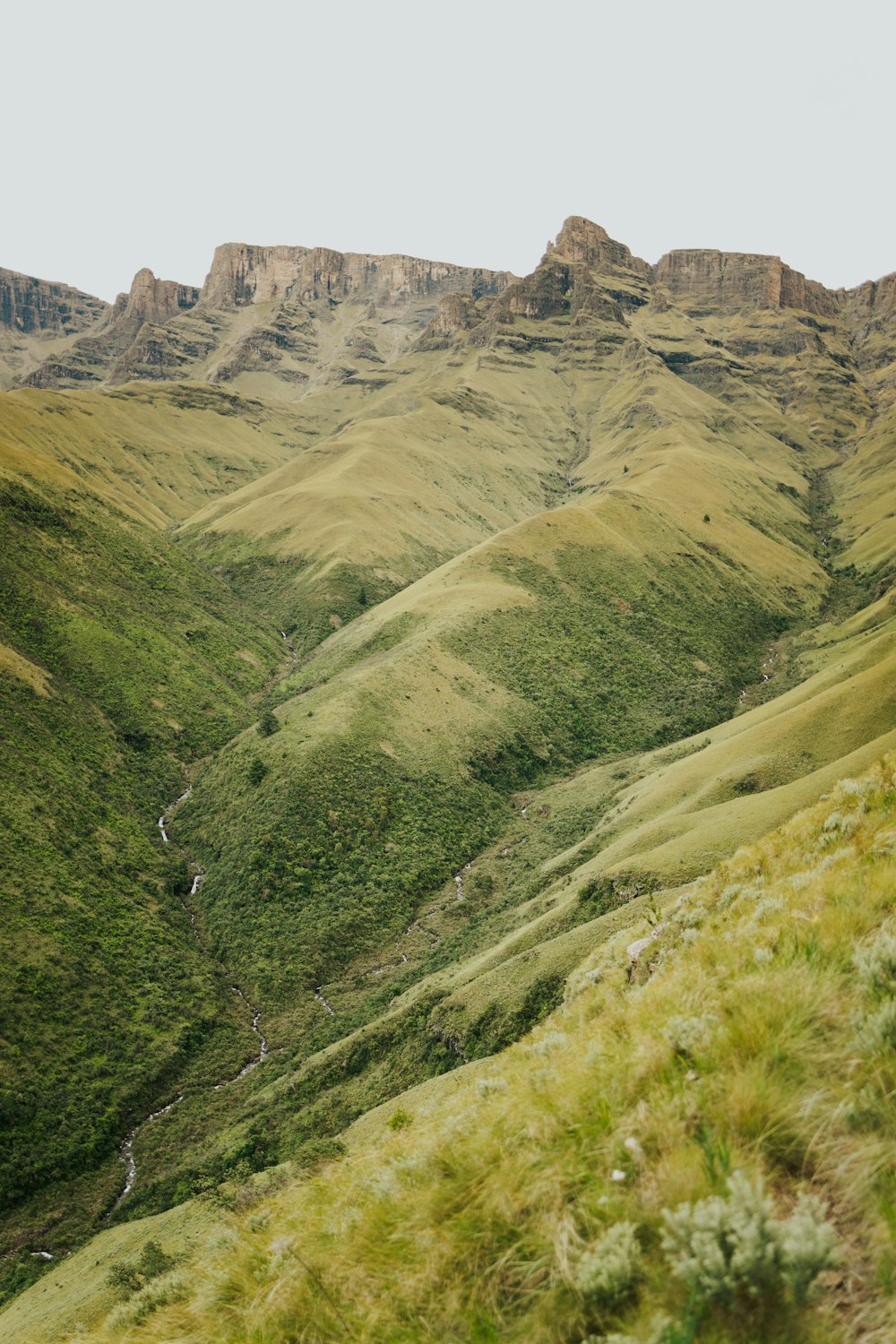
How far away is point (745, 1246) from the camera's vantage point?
3.92m

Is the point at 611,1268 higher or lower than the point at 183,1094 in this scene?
higher

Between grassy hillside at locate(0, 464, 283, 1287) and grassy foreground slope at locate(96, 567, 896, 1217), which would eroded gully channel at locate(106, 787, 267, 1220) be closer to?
grassy hillside at locate(0, 464, 283, 1287)

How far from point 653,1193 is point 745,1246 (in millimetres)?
1039

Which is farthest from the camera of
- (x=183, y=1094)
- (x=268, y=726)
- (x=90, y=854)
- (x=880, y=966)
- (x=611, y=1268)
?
(x=268, y=726)

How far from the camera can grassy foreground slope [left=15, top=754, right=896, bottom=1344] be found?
3.99 meters

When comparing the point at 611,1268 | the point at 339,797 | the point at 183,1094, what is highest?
the point at 611,1268

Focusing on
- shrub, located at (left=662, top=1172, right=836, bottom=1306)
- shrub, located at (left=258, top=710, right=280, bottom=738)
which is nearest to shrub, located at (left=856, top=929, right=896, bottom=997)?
shrub, located at (left=662, top=1172, right=836, bottom=1306)

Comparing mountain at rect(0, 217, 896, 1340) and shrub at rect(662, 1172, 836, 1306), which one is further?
mountain at rect(0, 217, 896, 1340)

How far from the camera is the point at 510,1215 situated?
17.6 feet

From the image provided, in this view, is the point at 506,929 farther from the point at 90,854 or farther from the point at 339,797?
the point at 90,854

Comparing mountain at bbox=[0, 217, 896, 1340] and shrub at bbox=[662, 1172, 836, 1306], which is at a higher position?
shrub at bbox=[662, 1172, 836, 1306]

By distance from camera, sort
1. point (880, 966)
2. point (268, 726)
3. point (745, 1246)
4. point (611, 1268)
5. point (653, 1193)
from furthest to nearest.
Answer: point (268, 726) < point (880, 966) < point (653, 1193) < point (611, 1268) < point (745, 1246)

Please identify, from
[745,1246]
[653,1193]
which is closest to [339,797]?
[653,1193]

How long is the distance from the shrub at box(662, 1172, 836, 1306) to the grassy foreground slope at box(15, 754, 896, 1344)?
15 millimetres
